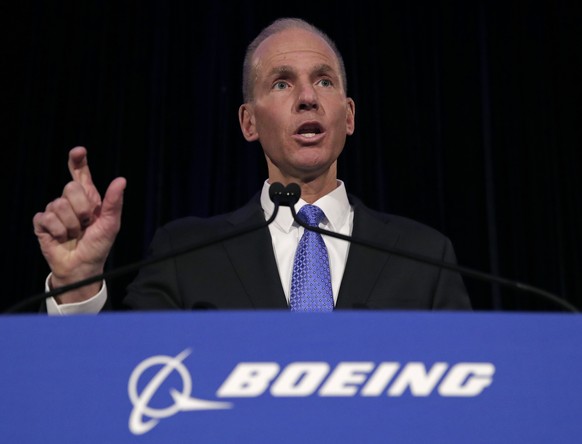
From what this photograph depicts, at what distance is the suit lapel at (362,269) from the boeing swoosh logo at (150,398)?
22.1 inches

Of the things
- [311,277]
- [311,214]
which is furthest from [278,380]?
[311,214]

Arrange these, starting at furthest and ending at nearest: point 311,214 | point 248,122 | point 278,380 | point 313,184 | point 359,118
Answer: point 359,118 < point 248,122 < point 313,184 < point 311,214 < point 278,380

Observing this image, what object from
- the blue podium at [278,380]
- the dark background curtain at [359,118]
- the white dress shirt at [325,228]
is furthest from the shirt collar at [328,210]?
the dark background curtain at [359,118]

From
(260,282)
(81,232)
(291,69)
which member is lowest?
(260,282)

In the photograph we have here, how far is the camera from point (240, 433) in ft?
2.02

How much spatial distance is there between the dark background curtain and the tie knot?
1.48 meters

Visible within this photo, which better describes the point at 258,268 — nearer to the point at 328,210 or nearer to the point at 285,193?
the point at 328,210

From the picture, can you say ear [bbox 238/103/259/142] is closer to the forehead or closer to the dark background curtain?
the forehead

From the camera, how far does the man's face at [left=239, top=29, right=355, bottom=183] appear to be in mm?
1438

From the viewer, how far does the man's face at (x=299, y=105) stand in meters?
1.44

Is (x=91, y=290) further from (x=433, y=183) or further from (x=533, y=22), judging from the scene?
(x=533, y=22)

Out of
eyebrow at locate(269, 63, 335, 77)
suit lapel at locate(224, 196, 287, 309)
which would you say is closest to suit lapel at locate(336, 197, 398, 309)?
suit lapel at locate(224, 196, 287, 309)

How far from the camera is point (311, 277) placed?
3.99 feet

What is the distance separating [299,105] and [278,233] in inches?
10.5
